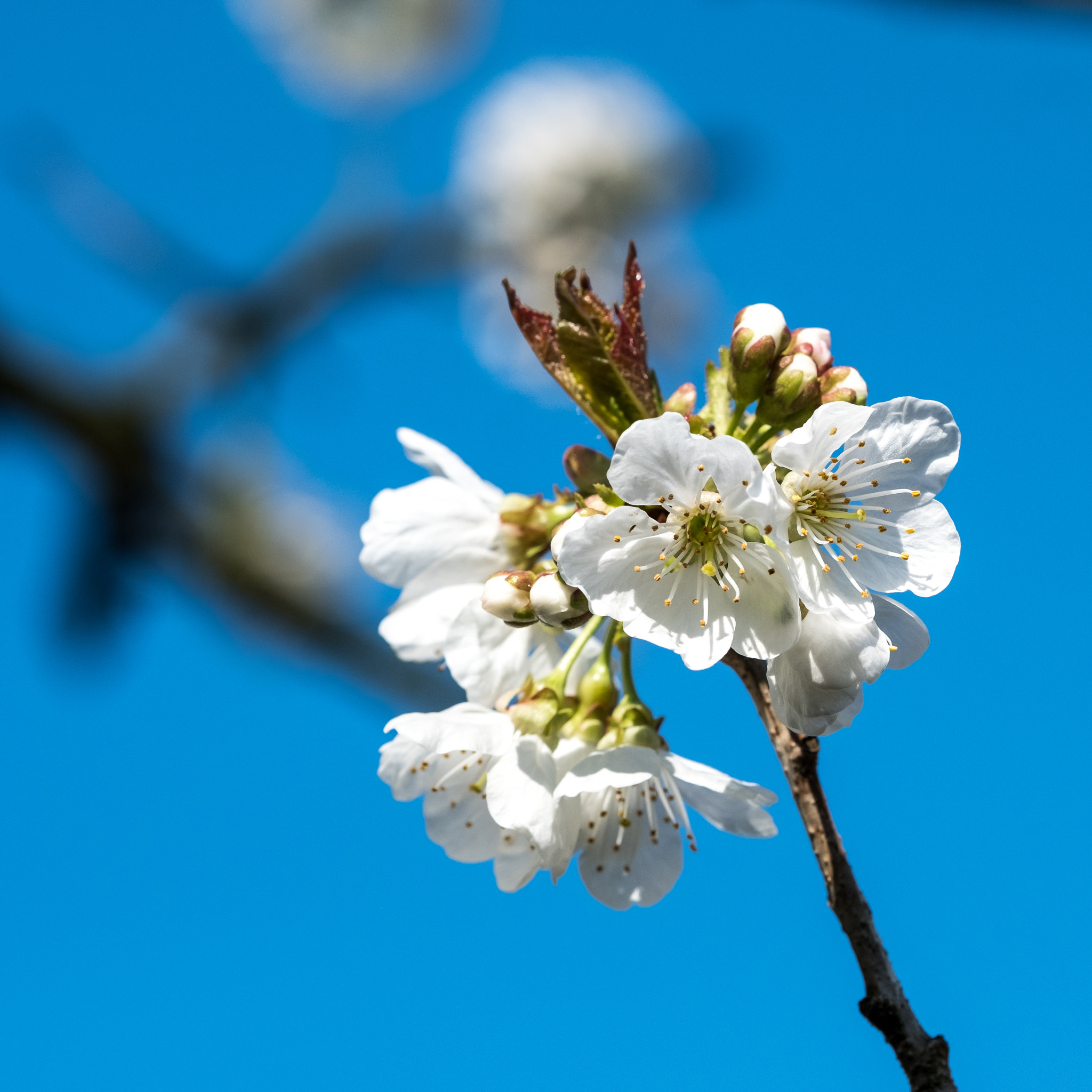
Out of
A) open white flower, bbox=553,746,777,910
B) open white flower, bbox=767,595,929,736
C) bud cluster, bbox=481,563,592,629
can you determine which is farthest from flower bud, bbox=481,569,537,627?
open white flower, bbox=767,595,929,736

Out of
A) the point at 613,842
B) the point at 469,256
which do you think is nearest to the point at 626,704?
the point at 613,842

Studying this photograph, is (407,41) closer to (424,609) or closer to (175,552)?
(175,552)

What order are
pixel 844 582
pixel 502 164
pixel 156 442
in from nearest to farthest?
pixel 844 582 < pixel 156 442 < pixel 502 164

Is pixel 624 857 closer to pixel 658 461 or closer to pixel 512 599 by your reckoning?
pixel 512 599

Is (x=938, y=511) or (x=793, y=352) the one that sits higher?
(x=793, y=352)

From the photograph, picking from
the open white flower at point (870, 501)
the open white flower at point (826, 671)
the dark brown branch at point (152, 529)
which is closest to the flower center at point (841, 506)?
the open white flower at point (870, 501)

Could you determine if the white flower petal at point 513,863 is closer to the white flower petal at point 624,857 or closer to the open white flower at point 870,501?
the white flower petal at point 624,857
